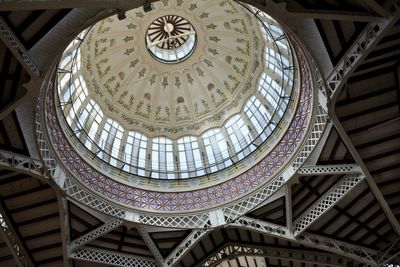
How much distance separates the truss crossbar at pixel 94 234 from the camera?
71.4ft

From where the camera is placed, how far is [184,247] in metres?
23.2

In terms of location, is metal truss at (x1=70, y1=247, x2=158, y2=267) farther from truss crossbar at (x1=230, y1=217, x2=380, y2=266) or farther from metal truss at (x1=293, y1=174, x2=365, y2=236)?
metal truss at (x1=293, y1=174, x2=365, y2=236)

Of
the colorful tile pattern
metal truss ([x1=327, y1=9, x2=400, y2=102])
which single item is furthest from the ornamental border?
metal truss ([x1=327, y1=9, x2=400, y2=102])

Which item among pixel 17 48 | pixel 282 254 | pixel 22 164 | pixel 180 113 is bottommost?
pixel 282 254

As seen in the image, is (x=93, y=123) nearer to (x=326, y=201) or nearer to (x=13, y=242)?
(x=13, y=242)

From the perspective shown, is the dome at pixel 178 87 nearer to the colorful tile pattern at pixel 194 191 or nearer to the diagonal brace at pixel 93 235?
the colorful tile pattern at pixel 194 191


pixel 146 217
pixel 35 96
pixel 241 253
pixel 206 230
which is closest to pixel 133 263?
pixel 146 217

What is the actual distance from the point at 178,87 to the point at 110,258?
536 inches

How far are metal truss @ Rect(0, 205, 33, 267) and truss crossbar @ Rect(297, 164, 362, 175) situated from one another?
1405 cm

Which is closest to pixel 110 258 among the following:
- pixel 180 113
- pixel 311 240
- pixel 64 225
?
pixel 64 225

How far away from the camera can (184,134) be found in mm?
30000

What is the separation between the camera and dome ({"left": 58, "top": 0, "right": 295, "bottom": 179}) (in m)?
26.4

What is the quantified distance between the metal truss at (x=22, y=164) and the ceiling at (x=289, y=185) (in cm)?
5

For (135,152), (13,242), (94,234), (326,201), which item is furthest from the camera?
(135,152)
